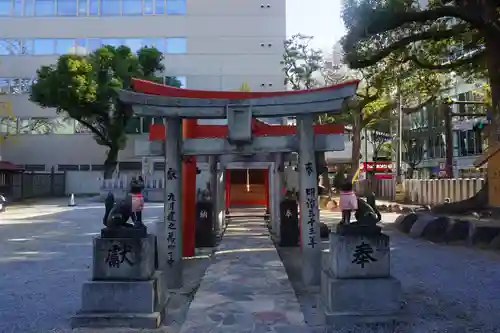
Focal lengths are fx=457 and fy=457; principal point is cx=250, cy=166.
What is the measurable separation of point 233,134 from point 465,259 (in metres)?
6.55

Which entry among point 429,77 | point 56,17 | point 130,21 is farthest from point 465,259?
point 56,17

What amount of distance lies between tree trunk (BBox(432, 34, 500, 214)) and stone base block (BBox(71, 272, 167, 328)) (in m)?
12.6

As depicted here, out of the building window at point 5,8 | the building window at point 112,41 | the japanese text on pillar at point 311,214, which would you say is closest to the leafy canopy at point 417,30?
the japanese text on pillar at point 311,214

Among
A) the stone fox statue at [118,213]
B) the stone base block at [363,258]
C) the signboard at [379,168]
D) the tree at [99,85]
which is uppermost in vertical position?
the tree at [99,85]

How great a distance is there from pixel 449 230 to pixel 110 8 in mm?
35141

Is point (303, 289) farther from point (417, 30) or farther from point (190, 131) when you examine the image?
point (417, 30)

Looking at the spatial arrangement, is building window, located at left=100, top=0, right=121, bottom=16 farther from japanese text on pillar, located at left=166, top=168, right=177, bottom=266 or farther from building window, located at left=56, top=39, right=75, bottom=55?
japanese text on pillar, located at left=166, top=168, right=177, bottom=266

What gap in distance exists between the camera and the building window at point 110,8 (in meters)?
39.1

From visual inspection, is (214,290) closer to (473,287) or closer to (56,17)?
(473,287)

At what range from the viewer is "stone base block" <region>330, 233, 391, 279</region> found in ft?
18.6

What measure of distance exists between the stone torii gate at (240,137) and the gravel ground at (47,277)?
144cm

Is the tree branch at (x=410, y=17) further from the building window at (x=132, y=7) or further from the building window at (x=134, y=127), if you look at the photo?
the building window at (x=132, y=7)

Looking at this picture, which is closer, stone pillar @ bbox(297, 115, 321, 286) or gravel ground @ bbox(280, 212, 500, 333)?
gravel ground @ bbox(280, 212, 500, 333)

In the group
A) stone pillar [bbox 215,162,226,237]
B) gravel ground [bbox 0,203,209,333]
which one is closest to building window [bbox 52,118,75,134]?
gravel ground [bbox 0,203,209,333]
